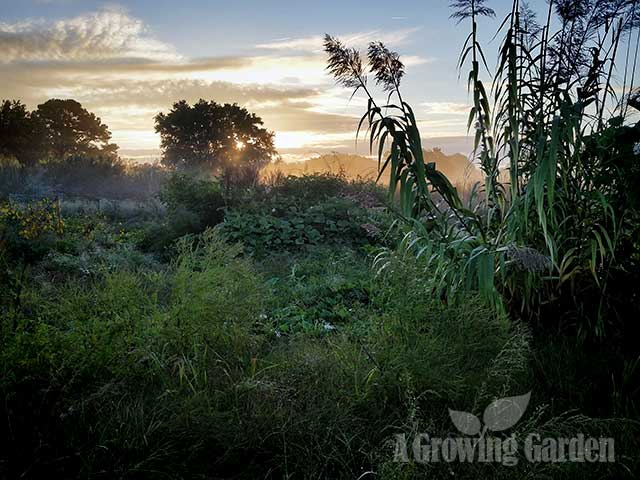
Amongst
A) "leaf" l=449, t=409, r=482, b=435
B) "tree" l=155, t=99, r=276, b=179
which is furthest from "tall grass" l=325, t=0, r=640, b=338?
"tree" l=155, t=99, r=276, b=179

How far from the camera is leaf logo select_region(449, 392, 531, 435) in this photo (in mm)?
2001

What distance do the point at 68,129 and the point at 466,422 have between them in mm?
27636

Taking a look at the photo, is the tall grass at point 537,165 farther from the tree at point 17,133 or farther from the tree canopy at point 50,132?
the tree at point 17,133

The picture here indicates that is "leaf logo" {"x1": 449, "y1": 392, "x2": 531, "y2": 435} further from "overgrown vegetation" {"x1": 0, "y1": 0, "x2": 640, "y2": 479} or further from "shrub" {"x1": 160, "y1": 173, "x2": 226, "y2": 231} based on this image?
"shrub" {"x1": 160, "y1": 173, "x2": 226, "y2": 231}

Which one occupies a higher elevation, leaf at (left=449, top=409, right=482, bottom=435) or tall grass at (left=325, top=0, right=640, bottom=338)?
tall grass at (left=325, top=0, right=640, bottom=338)

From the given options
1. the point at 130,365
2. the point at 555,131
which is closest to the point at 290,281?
the point at 130,365

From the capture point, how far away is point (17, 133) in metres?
Result: 19.5

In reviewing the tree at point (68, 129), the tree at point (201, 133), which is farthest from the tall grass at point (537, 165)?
the tree at point (68, 129)

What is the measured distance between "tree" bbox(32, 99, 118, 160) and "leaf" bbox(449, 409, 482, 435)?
23369 millimetres

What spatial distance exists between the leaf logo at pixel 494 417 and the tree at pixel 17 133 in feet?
68.5

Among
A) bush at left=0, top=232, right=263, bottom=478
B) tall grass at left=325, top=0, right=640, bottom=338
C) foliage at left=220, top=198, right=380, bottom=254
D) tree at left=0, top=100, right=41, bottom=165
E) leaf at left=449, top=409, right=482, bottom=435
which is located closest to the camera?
bush at left=0, top=232, right=263, bottom=478

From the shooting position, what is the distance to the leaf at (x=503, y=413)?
201 centimetres

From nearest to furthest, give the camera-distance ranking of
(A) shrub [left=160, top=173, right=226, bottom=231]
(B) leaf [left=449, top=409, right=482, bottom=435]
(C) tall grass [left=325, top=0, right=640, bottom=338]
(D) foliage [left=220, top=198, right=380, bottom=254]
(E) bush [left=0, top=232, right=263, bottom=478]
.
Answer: (E) bush [left=0, top=232, right=263, bottom=478] → (B) leaf [left=449, top=409, right=482, bottom=435] → (C) tall grass [left=325, top=0, right=640, bottom=338] → (D) foliage [left=220, top=198, right=380, bottom=254] → (A) shrub [left=160, top=173, right=226, bottom=231]

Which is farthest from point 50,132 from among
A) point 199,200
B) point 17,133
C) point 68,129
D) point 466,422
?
point 466,422
